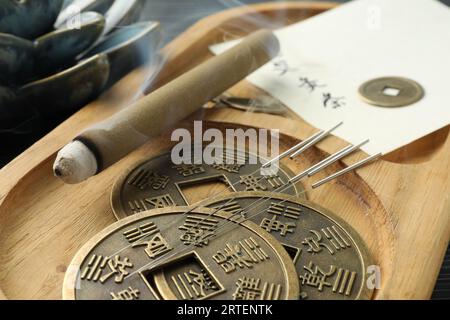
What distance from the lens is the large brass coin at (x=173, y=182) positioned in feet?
2.17

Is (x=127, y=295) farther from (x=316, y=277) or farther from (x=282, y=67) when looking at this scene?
(x=282, y=67)

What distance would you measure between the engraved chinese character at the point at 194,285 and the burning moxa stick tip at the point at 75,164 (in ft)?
0.51

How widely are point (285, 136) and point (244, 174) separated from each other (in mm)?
100

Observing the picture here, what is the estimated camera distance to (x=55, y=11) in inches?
32.8

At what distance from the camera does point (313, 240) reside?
1.98 feet

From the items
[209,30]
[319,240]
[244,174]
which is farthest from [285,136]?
[209,30]

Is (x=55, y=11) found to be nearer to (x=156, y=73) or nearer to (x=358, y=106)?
(x=156, y=73)

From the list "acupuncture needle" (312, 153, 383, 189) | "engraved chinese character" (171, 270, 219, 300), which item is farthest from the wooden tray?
"engraved chinese character" (171, 270, 219, 300)

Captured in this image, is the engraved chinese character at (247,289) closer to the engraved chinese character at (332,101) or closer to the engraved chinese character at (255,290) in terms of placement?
the engraved chinese character at (255,290)

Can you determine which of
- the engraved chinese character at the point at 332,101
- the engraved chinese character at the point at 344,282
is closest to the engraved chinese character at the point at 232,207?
the engraved chinese character at the point at 344,282

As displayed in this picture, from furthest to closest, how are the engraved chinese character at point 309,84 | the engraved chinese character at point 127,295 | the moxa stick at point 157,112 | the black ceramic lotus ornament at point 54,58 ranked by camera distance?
the engraved chinese character at point 309,84 < the black ceramic lotus ornament at point 54,58 < the moxa stick at point 157,112 < the engraved chinese character at point 127,295

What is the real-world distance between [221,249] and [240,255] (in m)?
0.02
